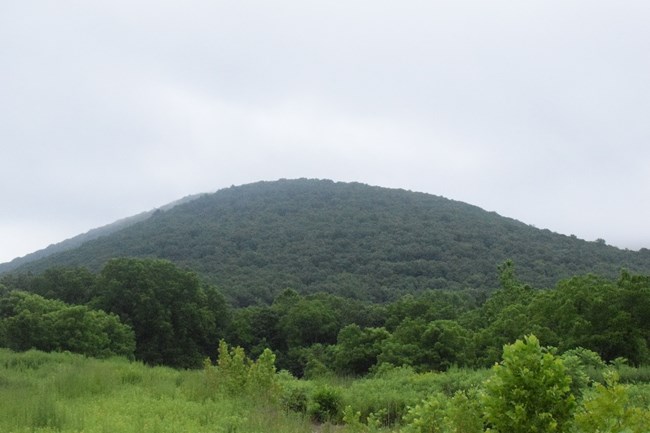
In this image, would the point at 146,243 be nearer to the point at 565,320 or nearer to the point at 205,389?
the point at 565,320

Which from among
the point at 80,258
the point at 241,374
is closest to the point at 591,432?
the point at 241,374

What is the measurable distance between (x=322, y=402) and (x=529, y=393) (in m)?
6.96

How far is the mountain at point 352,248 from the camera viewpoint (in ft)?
217

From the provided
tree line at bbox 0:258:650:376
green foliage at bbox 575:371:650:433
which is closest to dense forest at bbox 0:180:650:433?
green foliage at bbox 575:371:650:433

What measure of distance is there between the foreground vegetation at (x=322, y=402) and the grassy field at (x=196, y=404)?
18 mm

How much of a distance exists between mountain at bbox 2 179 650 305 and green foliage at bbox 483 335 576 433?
57.6 metres

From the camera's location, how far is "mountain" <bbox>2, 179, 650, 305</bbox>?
66188 millimetres

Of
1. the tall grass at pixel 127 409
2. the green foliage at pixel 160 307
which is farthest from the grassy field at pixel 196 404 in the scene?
the green foliage at pixel 160 307

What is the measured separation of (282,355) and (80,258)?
144ft

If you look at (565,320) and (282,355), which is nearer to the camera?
(565,320)

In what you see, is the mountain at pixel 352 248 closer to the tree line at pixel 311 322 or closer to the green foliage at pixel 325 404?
the tree line at pixel 311 322

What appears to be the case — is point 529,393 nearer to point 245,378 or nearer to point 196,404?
point 196,404

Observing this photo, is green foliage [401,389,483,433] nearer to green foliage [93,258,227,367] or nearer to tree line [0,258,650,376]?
tree line [0,258,650,376]

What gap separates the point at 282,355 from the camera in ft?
142
